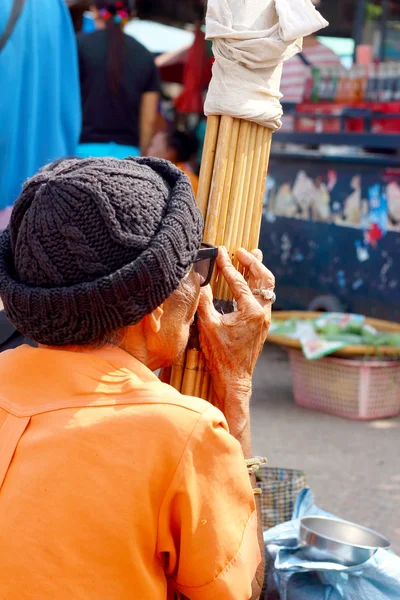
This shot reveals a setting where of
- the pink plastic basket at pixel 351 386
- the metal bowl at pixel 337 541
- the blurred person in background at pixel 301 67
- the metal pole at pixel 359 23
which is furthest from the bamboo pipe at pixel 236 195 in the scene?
the metal pole at pixel 359 23

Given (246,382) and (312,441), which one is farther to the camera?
(312,441)

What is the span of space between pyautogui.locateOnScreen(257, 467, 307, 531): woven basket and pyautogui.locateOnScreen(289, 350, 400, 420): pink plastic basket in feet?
6.85

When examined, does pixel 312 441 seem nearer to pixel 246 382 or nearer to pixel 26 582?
pixel 246 382

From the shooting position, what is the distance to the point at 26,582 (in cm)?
126

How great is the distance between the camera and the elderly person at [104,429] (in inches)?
49.4

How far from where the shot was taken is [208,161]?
71.1 inches

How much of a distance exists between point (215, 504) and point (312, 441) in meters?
3.06

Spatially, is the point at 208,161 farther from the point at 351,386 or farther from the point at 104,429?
the point at 351,386

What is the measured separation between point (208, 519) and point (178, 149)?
191 inches

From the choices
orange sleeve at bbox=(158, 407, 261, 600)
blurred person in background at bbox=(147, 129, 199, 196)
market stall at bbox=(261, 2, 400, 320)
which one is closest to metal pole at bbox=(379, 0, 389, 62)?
market stall at bbox=(261, 2, 400, 320)

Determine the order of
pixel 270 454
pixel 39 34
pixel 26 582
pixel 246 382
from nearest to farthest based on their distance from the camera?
pixel 26 582, pixel 246 382, pixel 39 34, pixel 270 454

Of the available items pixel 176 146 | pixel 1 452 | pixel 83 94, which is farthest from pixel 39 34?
pixel 176 146

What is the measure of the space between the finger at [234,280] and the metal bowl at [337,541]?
0.73 m

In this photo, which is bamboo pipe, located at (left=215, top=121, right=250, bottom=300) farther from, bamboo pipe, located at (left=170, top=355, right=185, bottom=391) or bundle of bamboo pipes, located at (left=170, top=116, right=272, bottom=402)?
bamboo pipe, located at (left=170, top=355, right=185, bottom=391)
